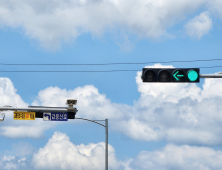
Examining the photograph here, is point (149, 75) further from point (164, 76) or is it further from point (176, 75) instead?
point (176, 75)

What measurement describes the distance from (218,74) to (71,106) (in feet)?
31.7

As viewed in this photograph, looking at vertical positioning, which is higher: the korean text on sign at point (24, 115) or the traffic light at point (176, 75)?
the traffic light at point (176, 75)

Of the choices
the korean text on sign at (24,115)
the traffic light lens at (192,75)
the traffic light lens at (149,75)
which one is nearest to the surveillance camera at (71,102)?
the korean text on sign at (24,115)

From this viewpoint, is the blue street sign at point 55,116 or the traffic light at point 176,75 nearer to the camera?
the traffic light at point 176,75

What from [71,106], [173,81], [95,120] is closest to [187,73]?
[173,81]

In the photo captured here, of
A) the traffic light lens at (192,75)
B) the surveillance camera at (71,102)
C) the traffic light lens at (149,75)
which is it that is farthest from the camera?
the surveillance camera at (71,102)

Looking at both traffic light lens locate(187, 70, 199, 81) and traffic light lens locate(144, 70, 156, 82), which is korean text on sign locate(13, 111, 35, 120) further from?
traffic light lens locate(187, 70, 199, 81)

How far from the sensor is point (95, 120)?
23391mm

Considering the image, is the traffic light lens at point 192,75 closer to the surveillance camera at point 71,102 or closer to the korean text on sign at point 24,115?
the surveillance camera at point 71,102

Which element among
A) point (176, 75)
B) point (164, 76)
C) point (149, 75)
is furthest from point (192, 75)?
point (149, 75)

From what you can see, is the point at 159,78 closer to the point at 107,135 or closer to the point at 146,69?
the point at 146,69

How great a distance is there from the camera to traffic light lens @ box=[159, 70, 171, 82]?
11430 mm

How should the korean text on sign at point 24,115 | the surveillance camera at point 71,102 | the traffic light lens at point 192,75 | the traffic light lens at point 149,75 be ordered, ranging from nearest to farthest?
1. the traffic light lens at point 149,75
2. the traffic light lens at point 192,75
3. the surveillance camera at point 71,102
4. the korean text on sign at point 24,115

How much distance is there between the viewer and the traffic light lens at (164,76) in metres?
11.4
